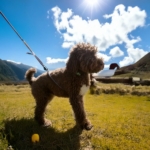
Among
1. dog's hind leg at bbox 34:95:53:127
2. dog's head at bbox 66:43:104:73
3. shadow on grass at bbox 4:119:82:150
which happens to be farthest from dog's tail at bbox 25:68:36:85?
dog's head at bbox 66:43:104:73

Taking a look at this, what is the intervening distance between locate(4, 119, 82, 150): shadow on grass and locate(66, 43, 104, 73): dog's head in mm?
1732

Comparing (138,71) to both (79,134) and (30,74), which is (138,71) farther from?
(79,134)

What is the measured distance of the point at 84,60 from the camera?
4.45m

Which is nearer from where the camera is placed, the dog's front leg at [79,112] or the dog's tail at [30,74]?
the dog's front leg at [79,112]

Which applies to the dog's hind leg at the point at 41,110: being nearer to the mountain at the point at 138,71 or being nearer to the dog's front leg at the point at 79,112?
the dog's front leg at the point at 79,112

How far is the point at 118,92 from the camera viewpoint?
1220 cm

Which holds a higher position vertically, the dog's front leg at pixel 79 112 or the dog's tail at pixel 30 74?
the dog's tail at pixel 30 74

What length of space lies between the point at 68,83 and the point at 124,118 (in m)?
2.38

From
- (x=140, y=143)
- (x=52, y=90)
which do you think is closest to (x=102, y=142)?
(x=140, y=143)

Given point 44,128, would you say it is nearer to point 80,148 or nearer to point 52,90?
point 52,90

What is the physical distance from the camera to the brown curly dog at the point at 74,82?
4457mm

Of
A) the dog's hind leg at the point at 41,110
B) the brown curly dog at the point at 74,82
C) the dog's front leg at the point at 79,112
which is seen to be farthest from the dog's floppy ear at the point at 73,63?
the dog's hind leg at the point at 41,110

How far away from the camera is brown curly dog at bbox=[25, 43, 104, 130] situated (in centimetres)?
446

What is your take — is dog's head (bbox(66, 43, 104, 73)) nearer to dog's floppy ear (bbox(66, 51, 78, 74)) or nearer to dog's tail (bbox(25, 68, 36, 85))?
dog's floppy ear (bbox(66, 51, 78, 74))
